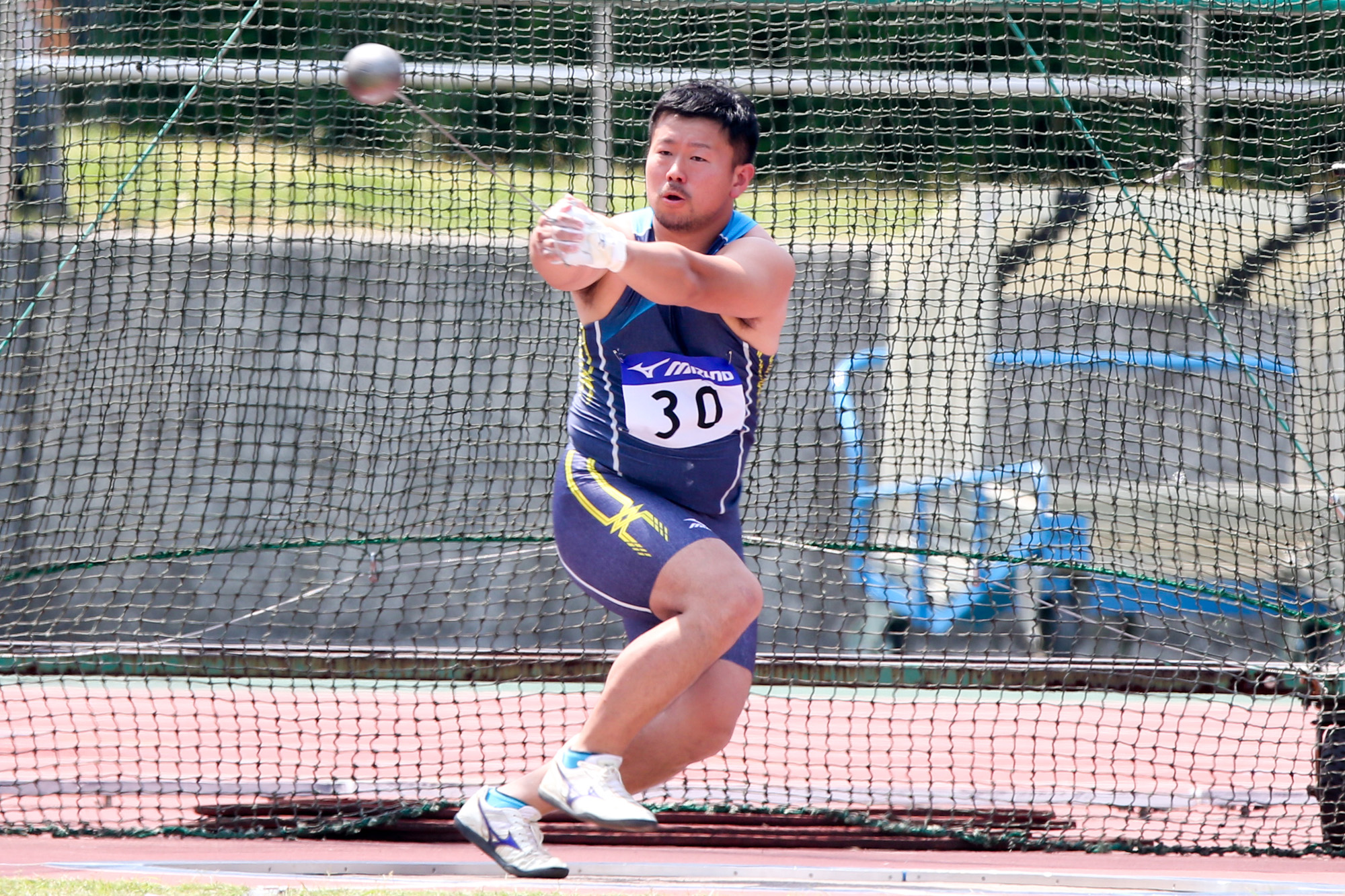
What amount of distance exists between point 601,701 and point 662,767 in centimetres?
→ 27

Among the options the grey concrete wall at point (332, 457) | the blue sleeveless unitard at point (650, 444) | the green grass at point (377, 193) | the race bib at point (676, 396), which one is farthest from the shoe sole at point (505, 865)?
the grey concrete wall at point (332, 457)

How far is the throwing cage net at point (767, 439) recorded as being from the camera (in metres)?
4.90

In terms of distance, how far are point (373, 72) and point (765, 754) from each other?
342 cm

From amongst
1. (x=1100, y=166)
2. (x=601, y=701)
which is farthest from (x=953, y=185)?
(x=601, y=701)

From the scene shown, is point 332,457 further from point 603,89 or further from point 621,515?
point 621,515

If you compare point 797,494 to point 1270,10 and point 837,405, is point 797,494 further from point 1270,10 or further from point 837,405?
point 1270,10

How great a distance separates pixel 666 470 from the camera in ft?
9.87

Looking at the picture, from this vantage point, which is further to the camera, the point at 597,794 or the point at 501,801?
the point at 501,801

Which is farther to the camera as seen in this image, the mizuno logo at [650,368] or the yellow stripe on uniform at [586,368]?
the yellow stripe on uniform at [586,368]

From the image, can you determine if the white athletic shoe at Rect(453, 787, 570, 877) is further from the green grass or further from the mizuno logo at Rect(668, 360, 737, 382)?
the green grass

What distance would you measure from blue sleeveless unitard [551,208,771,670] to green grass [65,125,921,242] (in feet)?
7.63

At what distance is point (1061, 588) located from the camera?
20.9ft

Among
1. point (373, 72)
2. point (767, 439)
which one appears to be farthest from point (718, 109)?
point (767, 439)

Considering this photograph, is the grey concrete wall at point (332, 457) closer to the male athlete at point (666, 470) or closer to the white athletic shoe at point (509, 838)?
Result: the male athlete at point (666, 470)
